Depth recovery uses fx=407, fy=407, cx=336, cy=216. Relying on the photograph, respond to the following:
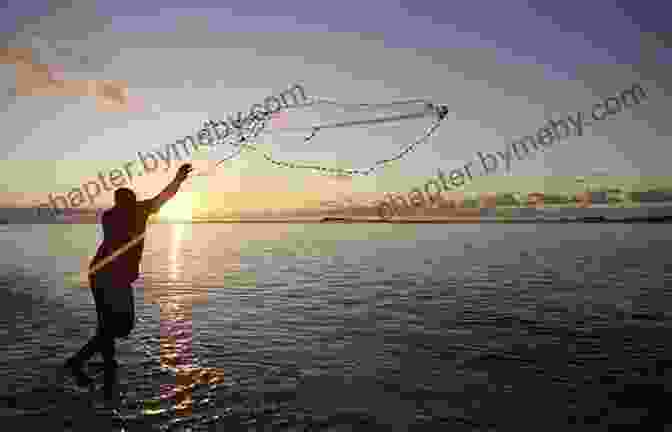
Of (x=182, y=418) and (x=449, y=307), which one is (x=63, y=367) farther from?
(x=449, y=307)

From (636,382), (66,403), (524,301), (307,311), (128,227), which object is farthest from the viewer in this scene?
(524,301)

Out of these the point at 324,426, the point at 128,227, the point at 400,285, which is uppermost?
the point at 128,227

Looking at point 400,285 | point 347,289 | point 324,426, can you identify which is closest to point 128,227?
point 324,426

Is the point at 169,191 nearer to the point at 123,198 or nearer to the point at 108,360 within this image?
the point at 123,198

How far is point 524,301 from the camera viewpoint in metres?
20.0

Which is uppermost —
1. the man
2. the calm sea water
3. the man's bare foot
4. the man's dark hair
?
the man's dark hair

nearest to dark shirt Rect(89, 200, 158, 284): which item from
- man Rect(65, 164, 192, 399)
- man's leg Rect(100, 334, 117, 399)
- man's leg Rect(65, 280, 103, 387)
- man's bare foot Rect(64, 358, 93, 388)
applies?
man Rect(65, 164, 192, 399)

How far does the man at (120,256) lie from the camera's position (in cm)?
823

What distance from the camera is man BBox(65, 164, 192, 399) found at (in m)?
8.23

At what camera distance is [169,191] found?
834 centimetres

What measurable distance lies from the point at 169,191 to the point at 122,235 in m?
1.28

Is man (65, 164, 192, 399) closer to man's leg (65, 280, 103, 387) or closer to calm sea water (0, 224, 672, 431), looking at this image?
man's leg (65, 280, 103, 387)

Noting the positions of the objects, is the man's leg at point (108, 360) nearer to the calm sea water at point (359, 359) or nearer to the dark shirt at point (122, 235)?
the calm sea water at point (359, 359)

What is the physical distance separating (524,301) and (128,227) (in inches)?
719
